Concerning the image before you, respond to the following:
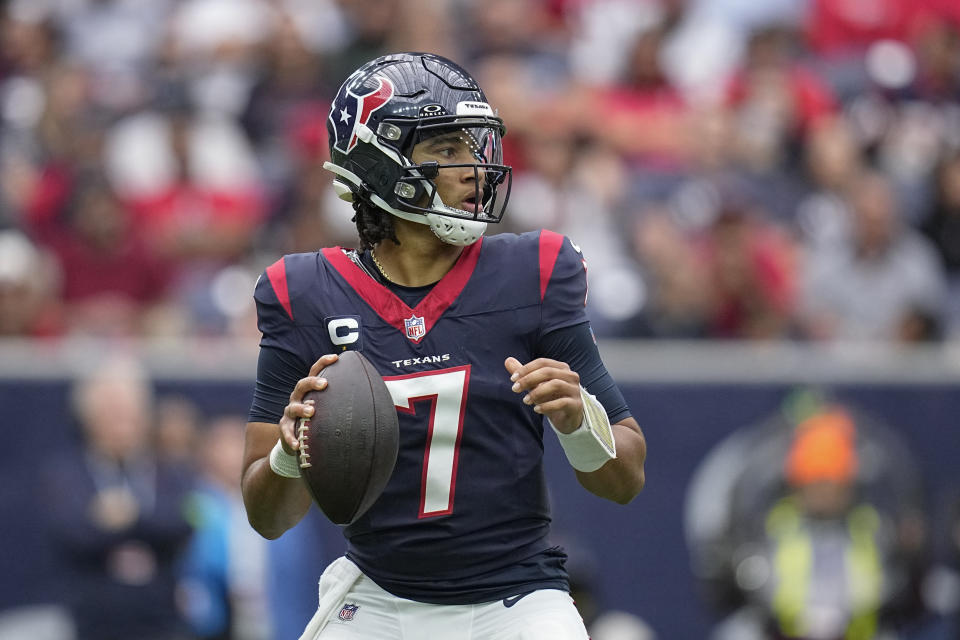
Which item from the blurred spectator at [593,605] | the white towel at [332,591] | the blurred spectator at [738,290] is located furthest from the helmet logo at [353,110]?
the blurred spectator at [738,290]

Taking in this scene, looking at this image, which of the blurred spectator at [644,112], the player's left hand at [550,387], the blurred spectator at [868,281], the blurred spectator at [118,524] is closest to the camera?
the player's left hand at [550,387]

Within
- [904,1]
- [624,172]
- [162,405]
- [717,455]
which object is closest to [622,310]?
[717,455]

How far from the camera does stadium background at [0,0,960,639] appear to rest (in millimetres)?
7664

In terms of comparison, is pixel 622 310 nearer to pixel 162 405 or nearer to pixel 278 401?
pixel 162 405

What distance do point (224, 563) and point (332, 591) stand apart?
12.2 ft

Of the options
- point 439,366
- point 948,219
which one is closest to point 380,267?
point 439,366

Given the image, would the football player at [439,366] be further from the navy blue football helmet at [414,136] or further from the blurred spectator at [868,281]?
the blurred spectator at [868,281]

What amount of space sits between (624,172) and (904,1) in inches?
117

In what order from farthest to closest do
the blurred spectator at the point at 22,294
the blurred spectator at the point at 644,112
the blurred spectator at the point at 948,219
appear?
1. the blurred spectator at the point at 644,112
2. the blurred spectator at the point at 948,219
3. the blurred spectator at the point at 22,294

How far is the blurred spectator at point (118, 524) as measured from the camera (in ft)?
21.8

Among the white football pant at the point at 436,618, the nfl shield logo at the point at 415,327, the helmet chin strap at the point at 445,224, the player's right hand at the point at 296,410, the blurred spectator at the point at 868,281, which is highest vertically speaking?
the helmet chin strap at the point at 445,224

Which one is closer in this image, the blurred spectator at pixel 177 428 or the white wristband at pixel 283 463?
the white wristband at pixel 283 463

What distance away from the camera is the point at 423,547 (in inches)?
134

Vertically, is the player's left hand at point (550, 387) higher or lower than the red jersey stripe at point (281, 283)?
lower
